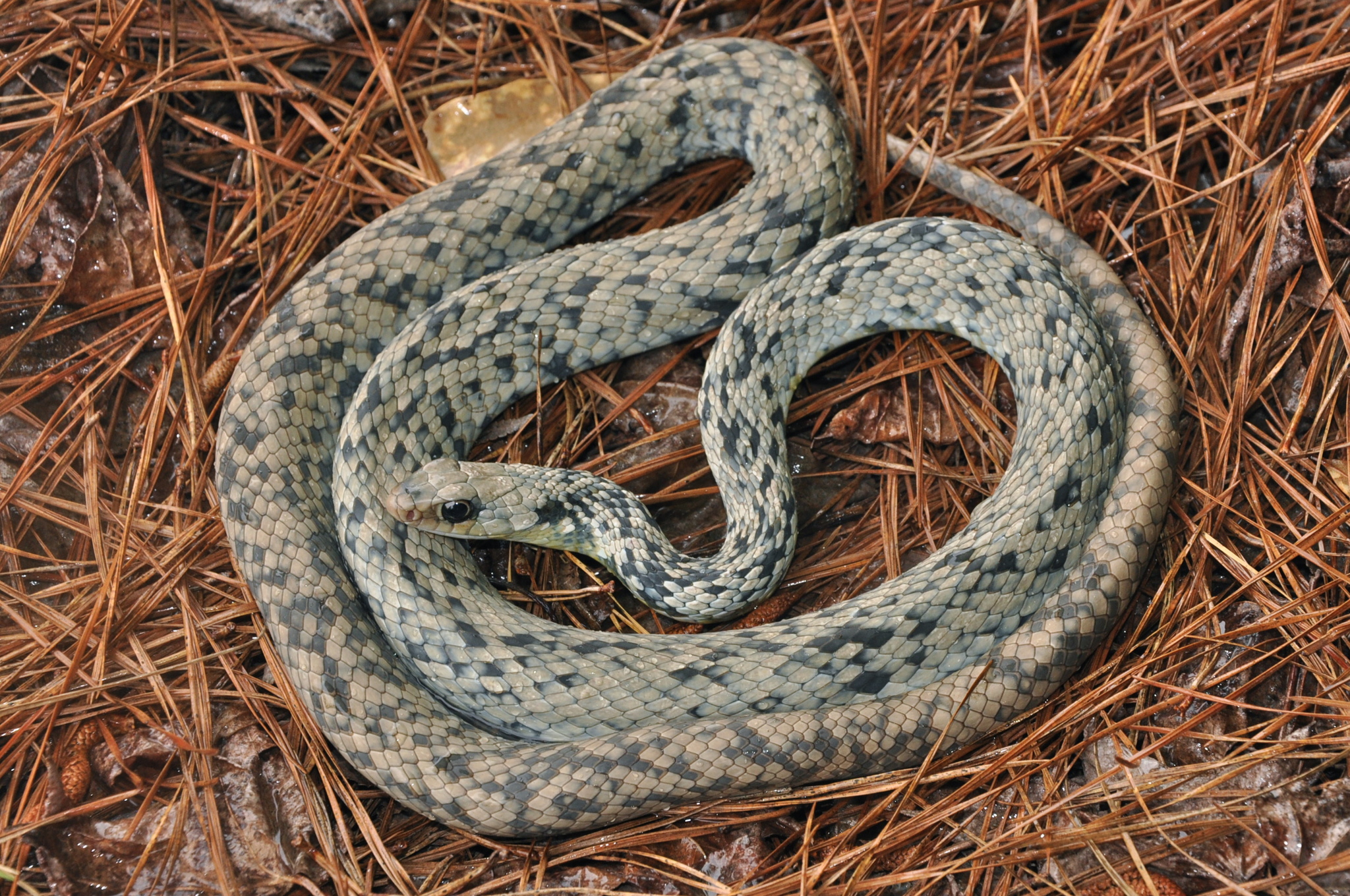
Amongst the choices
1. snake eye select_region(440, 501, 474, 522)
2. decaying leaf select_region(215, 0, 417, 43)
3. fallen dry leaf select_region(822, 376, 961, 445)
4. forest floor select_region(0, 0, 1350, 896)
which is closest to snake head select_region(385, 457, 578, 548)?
snake eye select_region(440, 501, 474, 522)

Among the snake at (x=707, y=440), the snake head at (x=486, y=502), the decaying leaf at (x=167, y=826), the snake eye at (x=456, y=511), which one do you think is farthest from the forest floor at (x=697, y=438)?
the snake eye at (x=456, y=511)

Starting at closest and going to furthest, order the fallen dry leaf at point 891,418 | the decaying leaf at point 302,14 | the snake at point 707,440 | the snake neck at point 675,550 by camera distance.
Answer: the snake at point 707,440 < the snake neck at point 675,550 < the fallen dry leaf at point 891,418 < the decaying leaf at point 302,14

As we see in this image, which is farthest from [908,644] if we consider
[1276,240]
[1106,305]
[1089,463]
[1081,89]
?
[1081,89]

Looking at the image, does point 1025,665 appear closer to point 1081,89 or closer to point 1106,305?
point 1106,305

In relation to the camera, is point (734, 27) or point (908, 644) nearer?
point (908, 644)

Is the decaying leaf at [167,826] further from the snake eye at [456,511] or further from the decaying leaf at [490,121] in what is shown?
the decaying leaf at [490,121]

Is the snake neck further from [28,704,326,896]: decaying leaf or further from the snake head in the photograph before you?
[28,704,326,896]: decaying leaf

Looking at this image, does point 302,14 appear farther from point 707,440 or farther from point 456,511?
point 707,440
